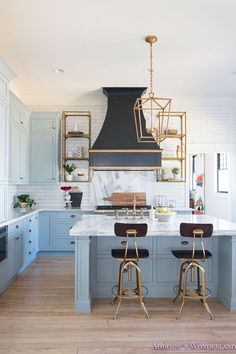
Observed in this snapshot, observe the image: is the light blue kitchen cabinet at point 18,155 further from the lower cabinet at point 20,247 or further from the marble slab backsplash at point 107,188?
the lower cabinet at point 20,247

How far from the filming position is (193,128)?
240 inches

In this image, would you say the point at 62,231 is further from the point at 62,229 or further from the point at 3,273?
the point at 3,273

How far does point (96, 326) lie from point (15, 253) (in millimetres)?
1825

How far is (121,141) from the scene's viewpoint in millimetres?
5391

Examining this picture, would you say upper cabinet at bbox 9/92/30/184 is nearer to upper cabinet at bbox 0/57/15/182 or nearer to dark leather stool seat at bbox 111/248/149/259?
upper cabinet at bbox 0/57/15/182

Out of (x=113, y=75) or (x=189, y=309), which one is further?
(x=113, y=75)

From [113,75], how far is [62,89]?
4.24 feet

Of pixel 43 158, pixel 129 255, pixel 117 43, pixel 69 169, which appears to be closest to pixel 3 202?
pixel 129 255

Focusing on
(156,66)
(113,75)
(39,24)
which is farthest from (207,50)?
(39,24)

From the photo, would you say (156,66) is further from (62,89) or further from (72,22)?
(62,89)

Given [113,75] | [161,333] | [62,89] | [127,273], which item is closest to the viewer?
[161,333]

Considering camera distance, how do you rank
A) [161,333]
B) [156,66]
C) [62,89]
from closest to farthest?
[161,333] < [156,66] < [62,89]

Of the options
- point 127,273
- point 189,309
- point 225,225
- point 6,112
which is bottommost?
point 189,309

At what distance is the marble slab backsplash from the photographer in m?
5.98
